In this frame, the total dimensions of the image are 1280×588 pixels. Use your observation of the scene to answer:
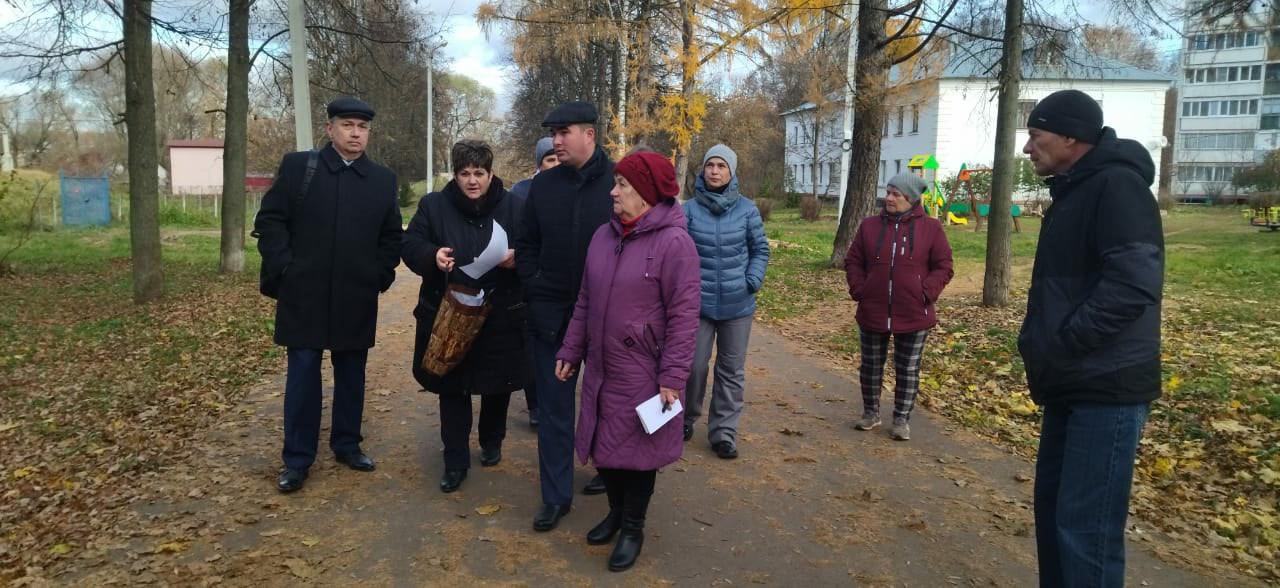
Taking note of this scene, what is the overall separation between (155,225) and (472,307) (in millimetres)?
9140

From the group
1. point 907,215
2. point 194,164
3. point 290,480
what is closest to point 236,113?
point 290,480

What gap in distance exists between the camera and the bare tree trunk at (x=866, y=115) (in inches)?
533

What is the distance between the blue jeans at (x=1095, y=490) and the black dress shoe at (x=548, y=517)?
227 centimetres

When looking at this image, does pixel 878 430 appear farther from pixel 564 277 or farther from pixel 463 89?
pixel 463 89

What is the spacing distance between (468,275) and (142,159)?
30.0 feet

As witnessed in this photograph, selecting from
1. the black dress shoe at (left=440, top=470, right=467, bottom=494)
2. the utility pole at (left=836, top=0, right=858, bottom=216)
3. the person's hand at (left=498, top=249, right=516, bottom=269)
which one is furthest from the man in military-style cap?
the utility pole at (left=836, top=0, right=858, bottom=216)

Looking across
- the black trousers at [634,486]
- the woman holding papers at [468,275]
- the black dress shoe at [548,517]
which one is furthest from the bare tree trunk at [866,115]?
the black trousers at [634,486]

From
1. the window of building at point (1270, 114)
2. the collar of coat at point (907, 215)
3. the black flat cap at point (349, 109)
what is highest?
the window of building at point (1270, 114)

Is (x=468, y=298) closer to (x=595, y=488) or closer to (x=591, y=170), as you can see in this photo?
(x=591, y=170)

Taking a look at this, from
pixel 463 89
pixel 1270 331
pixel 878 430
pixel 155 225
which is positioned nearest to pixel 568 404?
pixel 878 430

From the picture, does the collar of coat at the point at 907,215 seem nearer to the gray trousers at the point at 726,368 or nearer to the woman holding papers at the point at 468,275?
the gray trousers at the point at 726,368

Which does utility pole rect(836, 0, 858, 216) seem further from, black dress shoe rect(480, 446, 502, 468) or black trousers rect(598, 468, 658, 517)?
black trousers rect(598, 468, 658, 517)

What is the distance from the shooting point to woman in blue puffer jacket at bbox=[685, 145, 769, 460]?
5426mm

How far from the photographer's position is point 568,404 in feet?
14.1
